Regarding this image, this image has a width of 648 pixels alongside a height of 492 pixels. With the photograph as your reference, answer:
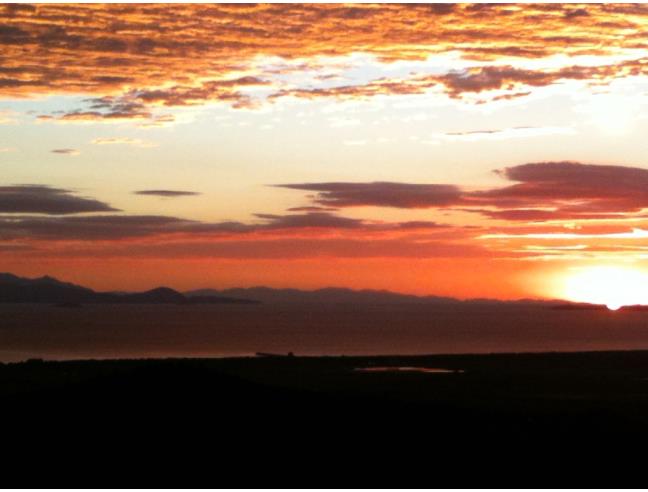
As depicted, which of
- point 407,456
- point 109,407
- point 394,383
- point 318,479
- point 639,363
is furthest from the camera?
point 639,363

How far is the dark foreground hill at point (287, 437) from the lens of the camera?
22.2 m

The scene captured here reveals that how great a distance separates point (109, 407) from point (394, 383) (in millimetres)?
21010

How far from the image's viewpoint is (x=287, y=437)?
82.0 ft

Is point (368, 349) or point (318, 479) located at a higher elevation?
point (318, 479)

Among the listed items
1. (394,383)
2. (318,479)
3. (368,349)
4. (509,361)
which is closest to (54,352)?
(368,349)

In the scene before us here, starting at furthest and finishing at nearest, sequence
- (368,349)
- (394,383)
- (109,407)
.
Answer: (368,349) → (394,383) → (109,407)

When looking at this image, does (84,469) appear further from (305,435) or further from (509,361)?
(509,361)

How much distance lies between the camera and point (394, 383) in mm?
44875

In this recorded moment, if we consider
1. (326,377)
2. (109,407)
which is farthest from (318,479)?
(326,377)

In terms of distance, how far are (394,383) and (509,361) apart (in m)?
18.4

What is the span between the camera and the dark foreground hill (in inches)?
875

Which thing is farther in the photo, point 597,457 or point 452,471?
point 597,457

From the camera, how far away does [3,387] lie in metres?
39.1

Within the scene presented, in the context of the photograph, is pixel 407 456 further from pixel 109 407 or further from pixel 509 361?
pixel 509 361
